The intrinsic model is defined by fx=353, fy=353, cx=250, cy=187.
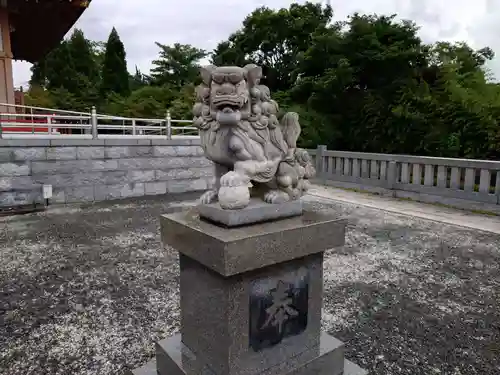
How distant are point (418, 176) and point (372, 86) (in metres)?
5.49

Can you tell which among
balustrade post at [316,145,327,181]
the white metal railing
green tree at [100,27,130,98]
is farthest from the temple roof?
green tree at [100,27,130,98]

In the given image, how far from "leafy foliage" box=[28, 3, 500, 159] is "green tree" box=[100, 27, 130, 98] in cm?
510

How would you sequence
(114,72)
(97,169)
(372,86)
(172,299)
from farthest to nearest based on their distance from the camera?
(114,72)
(372,86)
(97,169)
(172,299)

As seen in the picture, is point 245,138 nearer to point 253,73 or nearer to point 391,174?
point 253,73

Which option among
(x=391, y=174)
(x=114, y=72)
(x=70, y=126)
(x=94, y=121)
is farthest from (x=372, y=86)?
(x=114, y=72)

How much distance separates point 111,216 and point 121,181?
176 cm

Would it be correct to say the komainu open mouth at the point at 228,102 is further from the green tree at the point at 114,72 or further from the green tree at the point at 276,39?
the green tree at the point at 114,72

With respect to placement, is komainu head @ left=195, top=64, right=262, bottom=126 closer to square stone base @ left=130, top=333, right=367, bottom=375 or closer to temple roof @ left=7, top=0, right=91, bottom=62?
square stone base @ left=130, top=333, right=367, bottom=375

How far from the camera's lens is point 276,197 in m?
2.06

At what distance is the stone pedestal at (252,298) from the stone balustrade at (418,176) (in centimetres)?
605

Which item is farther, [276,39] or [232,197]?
[276,39]

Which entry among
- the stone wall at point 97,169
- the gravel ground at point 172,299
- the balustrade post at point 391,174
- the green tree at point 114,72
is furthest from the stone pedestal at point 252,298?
the green tree at point 114,72

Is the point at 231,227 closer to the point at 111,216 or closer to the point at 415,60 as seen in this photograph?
the point at 111,216

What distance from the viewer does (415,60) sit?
1164 centimetres
